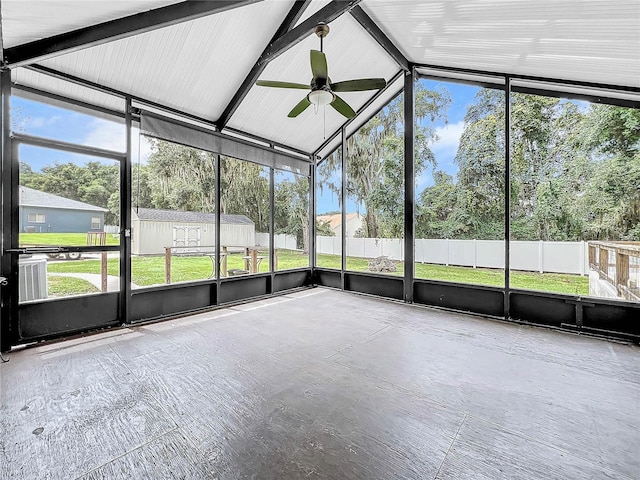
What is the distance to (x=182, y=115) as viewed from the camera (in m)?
5.11

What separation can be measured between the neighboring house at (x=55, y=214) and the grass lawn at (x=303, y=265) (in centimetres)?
47

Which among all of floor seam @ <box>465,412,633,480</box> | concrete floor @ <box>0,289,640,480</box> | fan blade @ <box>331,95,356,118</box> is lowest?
floor seam @ <box>465,412,633,480</box>

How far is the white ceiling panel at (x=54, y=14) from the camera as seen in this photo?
269 cm

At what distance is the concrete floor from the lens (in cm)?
182

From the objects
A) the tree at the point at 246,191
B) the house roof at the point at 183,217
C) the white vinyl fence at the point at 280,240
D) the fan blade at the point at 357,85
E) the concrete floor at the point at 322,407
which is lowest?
the concrete floor at the point at 322,407

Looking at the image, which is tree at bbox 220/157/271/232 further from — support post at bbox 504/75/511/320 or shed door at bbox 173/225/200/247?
support post at bbox 504/75/511/320

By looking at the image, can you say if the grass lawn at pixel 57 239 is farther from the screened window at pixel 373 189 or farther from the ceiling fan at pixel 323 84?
the screened window at pixel 373 189

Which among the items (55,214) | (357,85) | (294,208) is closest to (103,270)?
(55,214)

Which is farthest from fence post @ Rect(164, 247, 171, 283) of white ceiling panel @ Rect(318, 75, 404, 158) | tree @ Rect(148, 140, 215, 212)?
white ceiling panel @ Rect(318, 75, 404, 158)

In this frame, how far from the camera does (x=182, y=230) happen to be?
17.9 ft

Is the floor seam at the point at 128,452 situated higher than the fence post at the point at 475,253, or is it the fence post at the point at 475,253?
the fence post at the point at 475,253

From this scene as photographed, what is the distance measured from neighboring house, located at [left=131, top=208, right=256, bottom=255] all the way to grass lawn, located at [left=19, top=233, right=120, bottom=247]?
472 mm

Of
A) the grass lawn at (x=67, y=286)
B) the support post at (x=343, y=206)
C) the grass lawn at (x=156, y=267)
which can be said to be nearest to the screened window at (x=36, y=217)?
the grass lawn at (x=156, y=267)

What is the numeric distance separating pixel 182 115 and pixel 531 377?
6.01m
